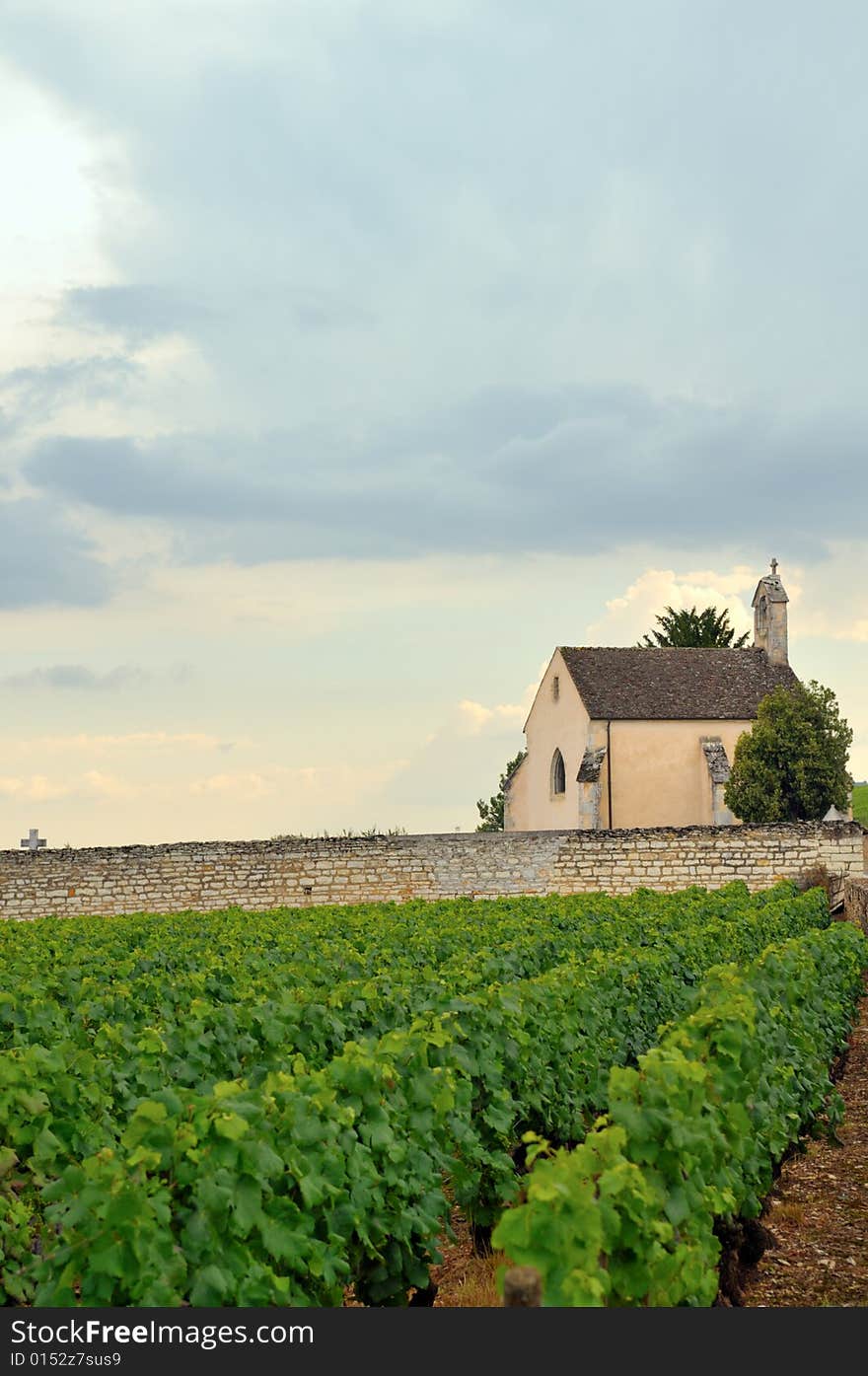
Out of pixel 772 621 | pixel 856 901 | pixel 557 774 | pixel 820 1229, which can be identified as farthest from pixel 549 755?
pixel 820 1229

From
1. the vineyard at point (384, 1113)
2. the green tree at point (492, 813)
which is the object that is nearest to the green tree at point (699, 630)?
the green tree at point (492, 813)

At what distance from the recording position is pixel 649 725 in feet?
124

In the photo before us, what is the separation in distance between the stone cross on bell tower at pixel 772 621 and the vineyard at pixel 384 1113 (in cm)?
3073

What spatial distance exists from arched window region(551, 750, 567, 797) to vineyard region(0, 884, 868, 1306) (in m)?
28.0

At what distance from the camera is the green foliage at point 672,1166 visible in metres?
3.84

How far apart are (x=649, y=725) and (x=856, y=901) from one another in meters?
15.8

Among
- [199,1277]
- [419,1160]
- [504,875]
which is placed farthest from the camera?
[504,875]

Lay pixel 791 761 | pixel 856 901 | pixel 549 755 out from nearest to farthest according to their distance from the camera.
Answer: pixel 856 901 < pixel 791 761 < pixel 549 755

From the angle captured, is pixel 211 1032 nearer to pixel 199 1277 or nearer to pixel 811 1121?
pixel 199 1277

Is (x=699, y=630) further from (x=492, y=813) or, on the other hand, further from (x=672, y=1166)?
(x=672, y=1166)

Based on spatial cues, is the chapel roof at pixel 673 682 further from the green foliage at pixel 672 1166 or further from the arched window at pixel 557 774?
the green foliage at pixel 672 1166

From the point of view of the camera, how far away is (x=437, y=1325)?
3.77 metres

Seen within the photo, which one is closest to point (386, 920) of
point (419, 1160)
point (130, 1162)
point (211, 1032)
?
point (211, 1032)

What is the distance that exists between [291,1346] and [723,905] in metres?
14.4
